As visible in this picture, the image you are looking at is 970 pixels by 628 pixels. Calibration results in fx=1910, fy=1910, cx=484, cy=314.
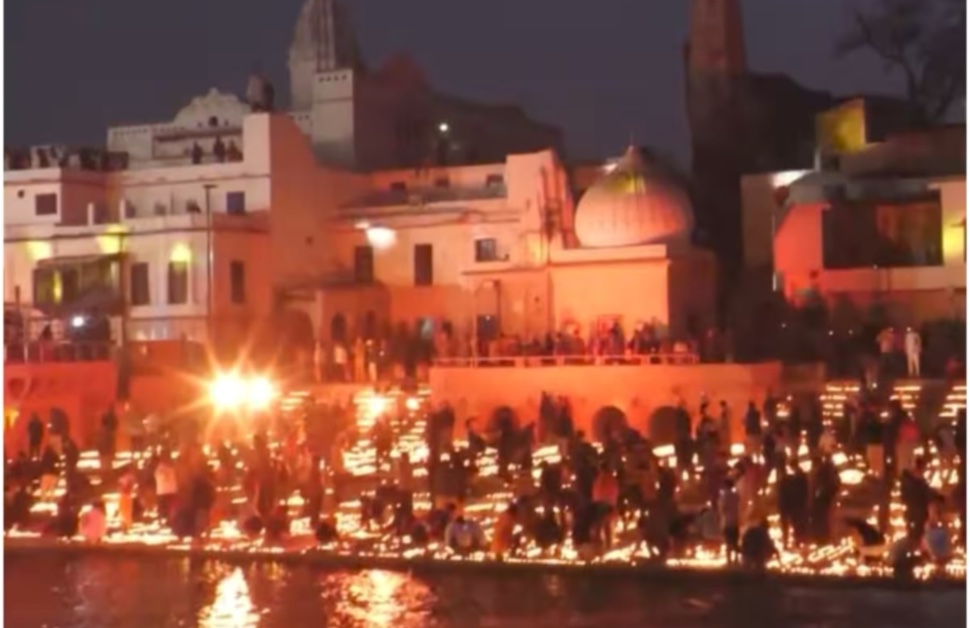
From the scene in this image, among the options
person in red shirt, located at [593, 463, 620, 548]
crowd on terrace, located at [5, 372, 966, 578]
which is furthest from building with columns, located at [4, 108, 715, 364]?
person in red shirt, located at [593, 463, 620, 548]

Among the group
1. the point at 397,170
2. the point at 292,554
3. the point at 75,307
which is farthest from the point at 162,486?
the point at 397,170

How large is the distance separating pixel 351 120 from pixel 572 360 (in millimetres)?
11013

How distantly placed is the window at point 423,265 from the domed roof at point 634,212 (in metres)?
4.14

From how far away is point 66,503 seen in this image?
56.4 ft

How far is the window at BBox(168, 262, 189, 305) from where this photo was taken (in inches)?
1166

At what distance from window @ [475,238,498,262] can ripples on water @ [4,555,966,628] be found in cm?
1521

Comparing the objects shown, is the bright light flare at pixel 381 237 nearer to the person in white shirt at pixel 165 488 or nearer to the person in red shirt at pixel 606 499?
the person in white shirt at pixel 165 488

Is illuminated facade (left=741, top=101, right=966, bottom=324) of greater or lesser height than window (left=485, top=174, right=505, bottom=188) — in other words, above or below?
below

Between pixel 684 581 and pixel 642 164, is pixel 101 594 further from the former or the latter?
pixel 642 164

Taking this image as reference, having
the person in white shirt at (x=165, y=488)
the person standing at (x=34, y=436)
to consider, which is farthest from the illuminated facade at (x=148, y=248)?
the person in white shirt at (x=165, y=488)

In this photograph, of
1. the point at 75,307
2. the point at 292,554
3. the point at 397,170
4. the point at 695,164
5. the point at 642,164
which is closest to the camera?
the point at 292,554

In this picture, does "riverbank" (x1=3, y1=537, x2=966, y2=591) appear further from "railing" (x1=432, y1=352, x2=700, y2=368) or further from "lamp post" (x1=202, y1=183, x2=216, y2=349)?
"lamp post" (x1=202, y1=183, x2=216, y2=349)

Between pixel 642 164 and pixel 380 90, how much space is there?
8.18 meters

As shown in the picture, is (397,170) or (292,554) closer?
(292,554)
